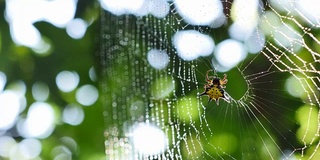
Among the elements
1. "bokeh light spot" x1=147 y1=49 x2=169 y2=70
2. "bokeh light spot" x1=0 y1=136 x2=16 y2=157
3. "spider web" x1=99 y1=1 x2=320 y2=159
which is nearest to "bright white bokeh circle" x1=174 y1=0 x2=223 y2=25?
"spider web" x1=99 y1=1 x2=320 y2=159

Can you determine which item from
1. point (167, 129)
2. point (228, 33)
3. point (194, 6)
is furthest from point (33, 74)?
point (194, 6)

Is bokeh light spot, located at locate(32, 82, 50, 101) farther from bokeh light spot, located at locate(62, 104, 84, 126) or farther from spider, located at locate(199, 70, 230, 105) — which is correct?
spider, located at locate(199, 70, 230, 105)

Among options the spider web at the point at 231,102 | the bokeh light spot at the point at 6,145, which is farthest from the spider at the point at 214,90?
the bokeh light spot at the point at 6,145

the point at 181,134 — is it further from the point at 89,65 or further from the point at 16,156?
the point at 16,156

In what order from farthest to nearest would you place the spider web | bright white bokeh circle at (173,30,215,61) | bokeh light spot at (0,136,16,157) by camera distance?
bokeh light spot at (0,136,16,157) → the spider web → bright white bokeh circle at (173,30,215,61)

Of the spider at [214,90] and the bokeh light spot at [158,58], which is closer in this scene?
the spider at [214,90]

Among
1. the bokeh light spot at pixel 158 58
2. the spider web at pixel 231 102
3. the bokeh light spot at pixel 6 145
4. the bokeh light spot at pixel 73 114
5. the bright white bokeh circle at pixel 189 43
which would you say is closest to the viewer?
the bright white bokeh circle at pixel 189 43

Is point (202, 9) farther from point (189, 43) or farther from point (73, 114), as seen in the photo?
point (73, 114)

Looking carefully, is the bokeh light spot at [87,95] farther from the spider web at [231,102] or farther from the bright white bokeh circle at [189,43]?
the bright white bokeh circle at [189,43]
